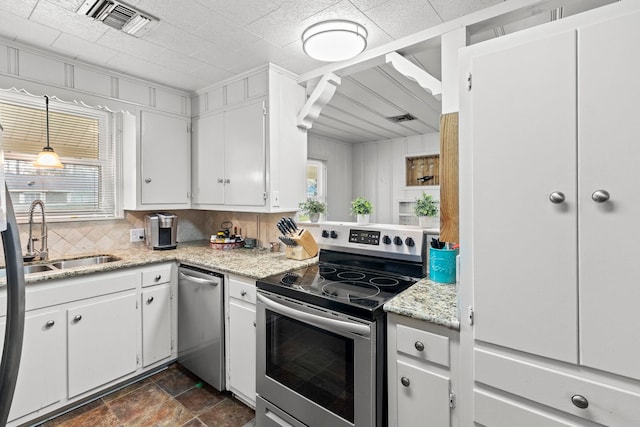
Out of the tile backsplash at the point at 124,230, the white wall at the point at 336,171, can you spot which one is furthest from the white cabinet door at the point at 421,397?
the white wall at the point at 336,171

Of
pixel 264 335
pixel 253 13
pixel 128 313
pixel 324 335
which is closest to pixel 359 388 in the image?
pixel 324 335

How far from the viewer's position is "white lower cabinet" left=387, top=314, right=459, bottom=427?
1289 mm

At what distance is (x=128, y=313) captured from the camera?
2.26 m

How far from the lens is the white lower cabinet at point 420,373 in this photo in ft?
4.23

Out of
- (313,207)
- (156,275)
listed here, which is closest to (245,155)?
(313,207)

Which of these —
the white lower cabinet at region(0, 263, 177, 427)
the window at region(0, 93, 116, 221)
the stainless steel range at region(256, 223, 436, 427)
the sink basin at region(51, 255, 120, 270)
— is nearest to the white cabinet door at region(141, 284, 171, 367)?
the white lower cabinet at region(0, 263, 177, 427)

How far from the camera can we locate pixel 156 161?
2.87 metres

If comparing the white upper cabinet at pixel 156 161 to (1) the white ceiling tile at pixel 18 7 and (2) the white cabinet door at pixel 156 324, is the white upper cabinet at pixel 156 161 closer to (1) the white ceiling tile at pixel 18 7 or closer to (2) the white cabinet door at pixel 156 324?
(2) the white cabinet door at pixel 156 324

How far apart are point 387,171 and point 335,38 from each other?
12.0ft

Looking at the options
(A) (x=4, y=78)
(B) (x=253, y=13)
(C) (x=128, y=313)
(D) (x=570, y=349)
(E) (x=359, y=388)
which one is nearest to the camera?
(D) (x=570, y=349)

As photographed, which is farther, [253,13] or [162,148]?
[162,148]

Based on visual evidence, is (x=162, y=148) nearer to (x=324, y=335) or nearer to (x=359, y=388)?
(x=324, y=335)

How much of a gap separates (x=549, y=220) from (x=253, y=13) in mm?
1706

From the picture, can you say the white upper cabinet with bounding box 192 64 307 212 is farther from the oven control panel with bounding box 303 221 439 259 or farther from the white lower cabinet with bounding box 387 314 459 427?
the white lower cabinet with bounding box 387 314 459 427
